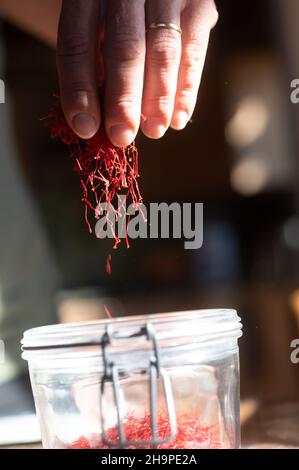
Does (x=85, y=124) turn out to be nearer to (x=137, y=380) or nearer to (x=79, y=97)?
(x=79, y=97)

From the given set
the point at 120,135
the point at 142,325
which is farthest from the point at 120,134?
the point at 142,325

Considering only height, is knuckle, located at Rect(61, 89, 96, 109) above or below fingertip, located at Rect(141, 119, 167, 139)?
above

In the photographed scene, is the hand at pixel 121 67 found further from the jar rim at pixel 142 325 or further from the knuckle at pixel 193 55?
the jar rim at pixel 142 325

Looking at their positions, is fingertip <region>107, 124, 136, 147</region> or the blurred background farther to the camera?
the blurred background

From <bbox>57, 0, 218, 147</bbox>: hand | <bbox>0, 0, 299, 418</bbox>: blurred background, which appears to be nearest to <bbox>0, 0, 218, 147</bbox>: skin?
<bbox>57, 0, 218, 147</bbox>: hand

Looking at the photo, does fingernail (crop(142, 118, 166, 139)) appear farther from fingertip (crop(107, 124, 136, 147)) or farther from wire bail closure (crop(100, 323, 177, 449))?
wire bail closure (crop(100, 323, 177, 449))

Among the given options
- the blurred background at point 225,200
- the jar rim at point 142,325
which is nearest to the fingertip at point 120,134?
the jar rim at point 142,325

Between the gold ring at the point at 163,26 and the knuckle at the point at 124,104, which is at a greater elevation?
the gold ring at the point at 163,26
